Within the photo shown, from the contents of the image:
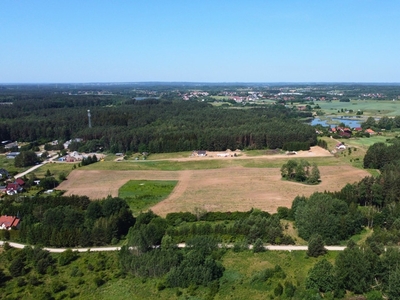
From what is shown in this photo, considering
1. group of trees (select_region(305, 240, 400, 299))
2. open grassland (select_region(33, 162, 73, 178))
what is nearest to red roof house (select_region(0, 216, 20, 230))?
open grassland (select_region(33, 162, 73, 178))

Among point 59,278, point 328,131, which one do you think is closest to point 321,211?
point 59,278

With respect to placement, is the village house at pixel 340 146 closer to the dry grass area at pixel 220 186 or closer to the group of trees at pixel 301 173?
the dry grass area at pixel 220 186

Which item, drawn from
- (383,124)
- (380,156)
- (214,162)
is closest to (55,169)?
(214,162)

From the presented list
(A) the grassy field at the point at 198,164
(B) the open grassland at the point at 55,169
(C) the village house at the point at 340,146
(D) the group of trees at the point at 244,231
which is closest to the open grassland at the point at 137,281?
(D) the group of trees at the point at 244,231

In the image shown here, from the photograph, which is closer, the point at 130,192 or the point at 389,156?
the point at 130,192

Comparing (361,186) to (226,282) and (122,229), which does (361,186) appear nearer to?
(226,282)

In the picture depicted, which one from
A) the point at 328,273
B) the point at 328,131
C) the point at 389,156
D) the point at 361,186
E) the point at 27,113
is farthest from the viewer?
the point at 27,113
